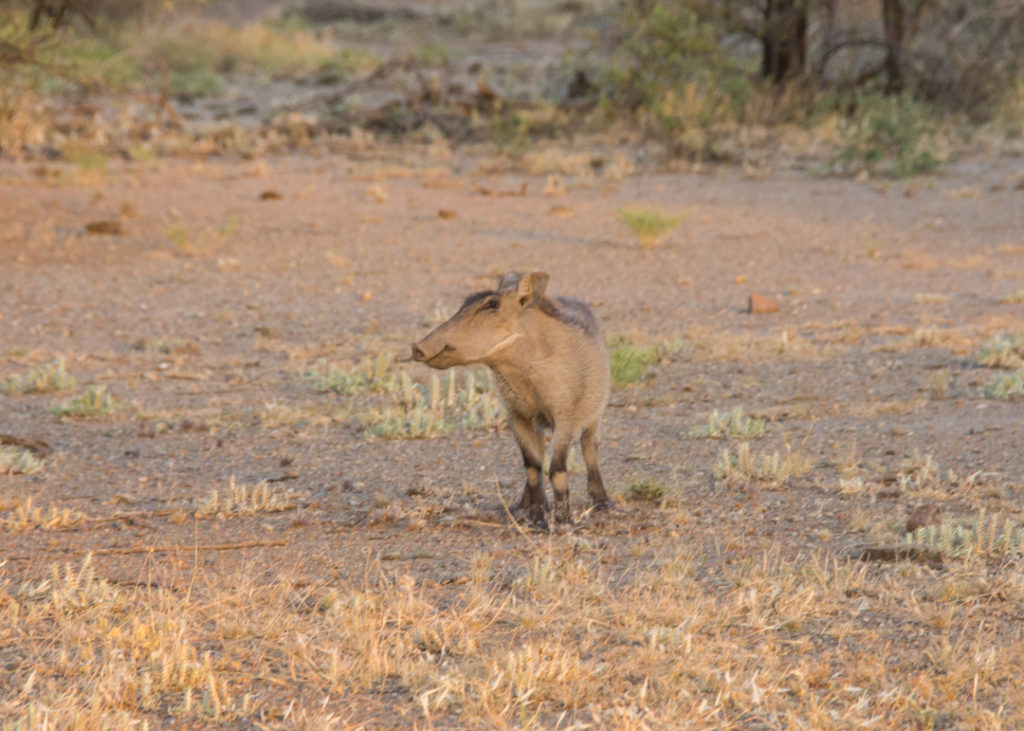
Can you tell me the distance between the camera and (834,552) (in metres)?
5.04

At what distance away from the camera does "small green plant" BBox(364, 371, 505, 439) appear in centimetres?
727

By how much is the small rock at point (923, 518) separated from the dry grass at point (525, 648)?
0.45 meters

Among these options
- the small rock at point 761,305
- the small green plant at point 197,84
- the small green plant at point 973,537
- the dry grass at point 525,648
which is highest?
the small green plant at point 197,84

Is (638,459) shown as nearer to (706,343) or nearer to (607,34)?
(706,343)

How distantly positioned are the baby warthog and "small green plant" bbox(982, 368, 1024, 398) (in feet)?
10.7

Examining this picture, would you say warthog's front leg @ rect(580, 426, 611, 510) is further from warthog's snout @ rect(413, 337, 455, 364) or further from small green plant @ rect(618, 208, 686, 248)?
small green plant @ rect(618, 208, 686, 248)

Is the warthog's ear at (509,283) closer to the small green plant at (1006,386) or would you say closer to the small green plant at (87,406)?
the small green plant at (87,406)

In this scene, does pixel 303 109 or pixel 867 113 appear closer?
pixel 867 113

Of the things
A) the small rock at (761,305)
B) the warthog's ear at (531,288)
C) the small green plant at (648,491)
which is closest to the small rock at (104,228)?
the small rock at (761,305)

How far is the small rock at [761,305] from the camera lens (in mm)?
10586

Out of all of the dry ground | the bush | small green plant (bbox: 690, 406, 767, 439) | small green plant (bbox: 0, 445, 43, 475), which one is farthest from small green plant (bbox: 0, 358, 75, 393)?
the bush

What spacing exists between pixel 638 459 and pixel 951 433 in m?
1.66

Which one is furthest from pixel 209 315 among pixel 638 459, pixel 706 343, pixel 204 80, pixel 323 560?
pixel 204 80

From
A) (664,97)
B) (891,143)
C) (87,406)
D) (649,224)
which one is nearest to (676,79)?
(664,97)
